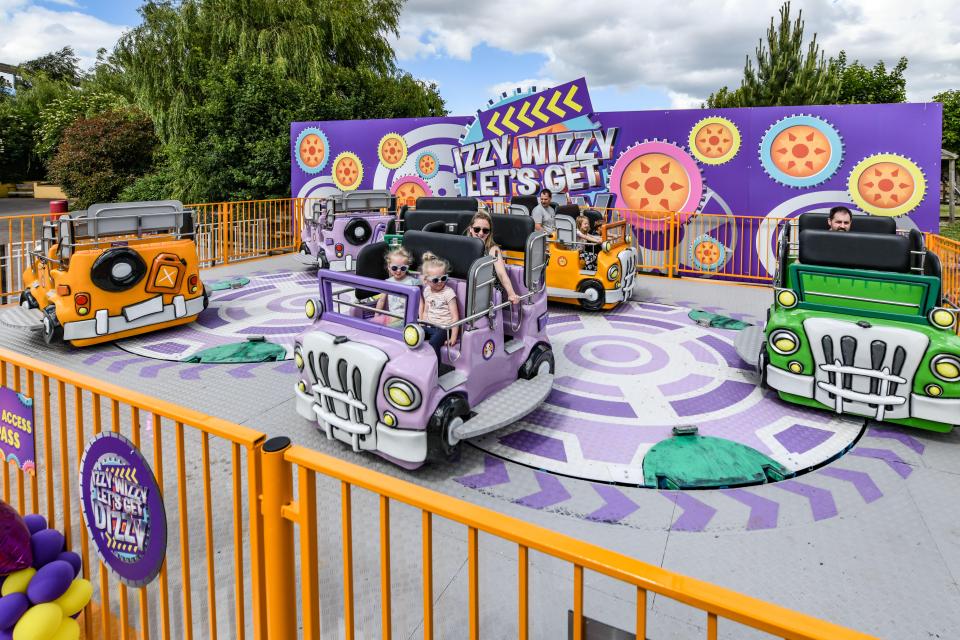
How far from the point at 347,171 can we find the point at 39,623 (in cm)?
A: 1255

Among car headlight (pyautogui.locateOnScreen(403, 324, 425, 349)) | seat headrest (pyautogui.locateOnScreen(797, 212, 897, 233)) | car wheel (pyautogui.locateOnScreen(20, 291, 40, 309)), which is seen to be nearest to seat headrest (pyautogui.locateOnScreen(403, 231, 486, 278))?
car headlight (pyautogui.locateOnScreen(403, 324, 425, 349))

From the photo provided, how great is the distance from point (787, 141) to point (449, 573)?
906cm

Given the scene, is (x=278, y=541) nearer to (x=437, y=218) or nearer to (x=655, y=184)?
(x=437, y=218)

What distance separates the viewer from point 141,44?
18484 mm

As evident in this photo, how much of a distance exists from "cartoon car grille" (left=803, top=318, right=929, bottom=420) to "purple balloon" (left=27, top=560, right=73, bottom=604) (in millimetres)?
4197

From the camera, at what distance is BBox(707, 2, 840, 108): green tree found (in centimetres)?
2033

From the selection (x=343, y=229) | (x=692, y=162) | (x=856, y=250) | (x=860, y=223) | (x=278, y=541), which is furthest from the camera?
(x=692, y=162)

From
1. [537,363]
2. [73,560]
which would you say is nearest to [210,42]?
[537,363]

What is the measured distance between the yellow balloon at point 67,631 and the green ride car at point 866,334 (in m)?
4.18

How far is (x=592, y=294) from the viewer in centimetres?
731

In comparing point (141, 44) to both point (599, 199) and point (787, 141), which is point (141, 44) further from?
point (787, 141)

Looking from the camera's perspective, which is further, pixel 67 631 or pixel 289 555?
pixel 67 631

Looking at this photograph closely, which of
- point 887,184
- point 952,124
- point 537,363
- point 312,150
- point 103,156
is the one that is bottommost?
point 537,363

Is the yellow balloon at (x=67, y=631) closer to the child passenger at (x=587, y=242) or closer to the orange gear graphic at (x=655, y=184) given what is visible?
the child passenger at (x=587, y=242)
